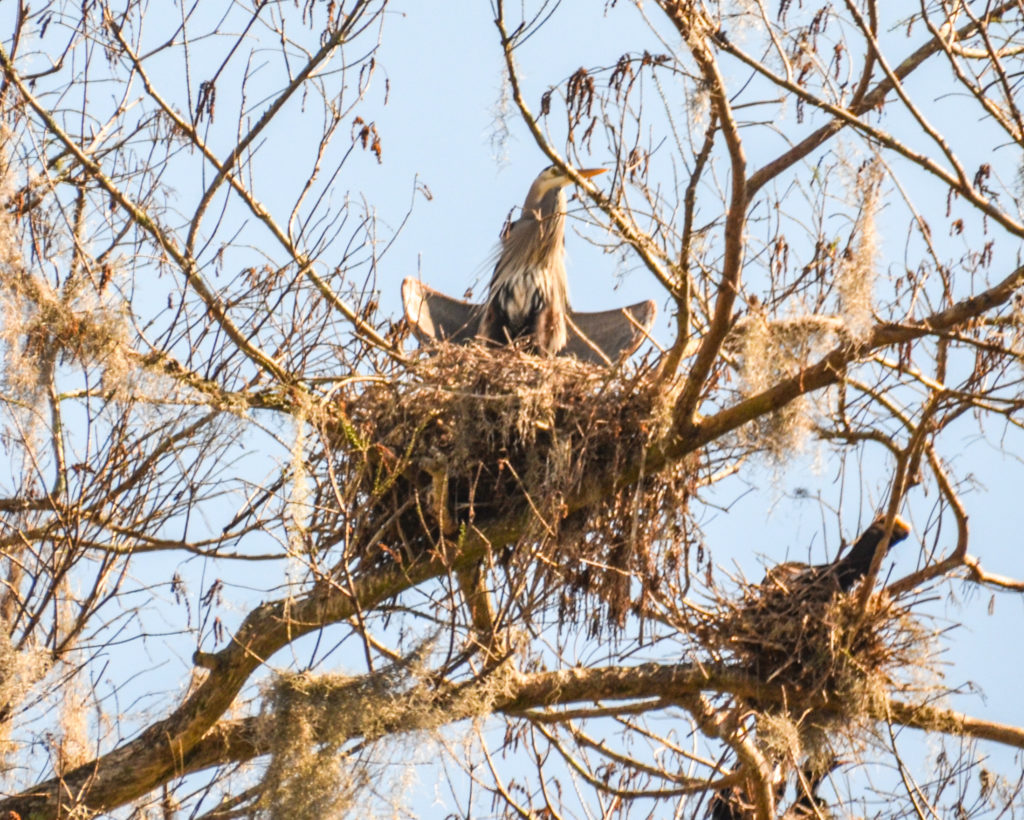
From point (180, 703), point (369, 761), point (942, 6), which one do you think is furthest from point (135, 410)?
point (942, 6)

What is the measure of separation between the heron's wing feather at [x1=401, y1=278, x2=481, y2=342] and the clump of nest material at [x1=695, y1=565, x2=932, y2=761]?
215cm

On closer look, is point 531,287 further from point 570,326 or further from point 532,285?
point 570,326

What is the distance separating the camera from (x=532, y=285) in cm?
654

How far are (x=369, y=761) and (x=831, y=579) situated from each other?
176 centimetres

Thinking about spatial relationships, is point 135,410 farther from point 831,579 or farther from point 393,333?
point 831,579

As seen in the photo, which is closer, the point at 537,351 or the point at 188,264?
the point at 188,264

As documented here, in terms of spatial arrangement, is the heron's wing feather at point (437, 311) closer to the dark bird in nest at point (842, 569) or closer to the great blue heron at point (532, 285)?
the great blue heron at point (532, 285)

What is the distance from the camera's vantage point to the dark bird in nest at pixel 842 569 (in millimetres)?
4875

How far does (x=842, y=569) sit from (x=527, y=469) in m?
1.25

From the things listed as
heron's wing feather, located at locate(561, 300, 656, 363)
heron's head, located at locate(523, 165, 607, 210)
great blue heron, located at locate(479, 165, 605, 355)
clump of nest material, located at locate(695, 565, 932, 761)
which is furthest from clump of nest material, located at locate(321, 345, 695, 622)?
heron's head, located at locate(523, 165, 607, 210)

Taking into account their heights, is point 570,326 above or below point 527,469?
above

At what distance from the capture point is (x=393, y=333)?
18.2 feet

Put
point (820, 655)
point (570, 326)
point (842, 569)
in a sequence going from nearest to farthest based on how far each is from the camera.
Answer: point (820, 655) → point (842, 569) → point (570, 326)

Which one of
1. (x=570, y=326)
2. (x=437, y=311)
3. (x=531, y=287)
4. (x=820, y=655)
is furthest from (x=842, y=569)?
(x=437, y=311)
